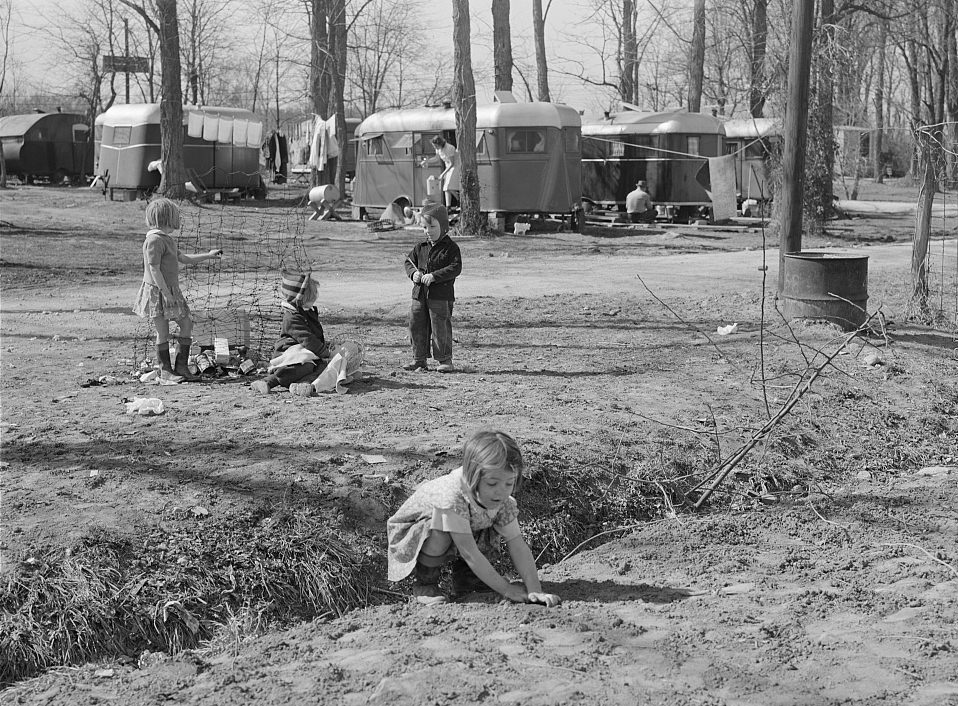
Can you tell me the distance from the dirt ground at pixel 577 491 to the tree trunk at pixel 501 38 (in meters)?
14.9

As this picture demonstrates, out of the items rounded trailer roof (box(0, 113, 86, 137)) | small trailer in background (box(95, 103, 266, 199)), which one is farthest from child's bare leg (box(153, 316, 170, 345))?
rounded trailer roof (box(0, 113, 86, 137))

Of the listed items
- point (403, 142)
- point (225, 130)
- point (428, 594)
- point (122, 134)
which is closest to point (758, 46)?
point (403, 142)

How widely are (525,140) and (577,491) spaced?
16847mm

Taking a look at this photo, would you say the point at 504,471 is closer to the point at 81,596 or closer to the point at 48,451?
the point at 81,596

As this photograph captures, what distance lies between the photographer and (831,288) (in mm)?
10258

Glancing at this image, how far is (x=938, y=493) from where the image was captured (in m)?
6.29

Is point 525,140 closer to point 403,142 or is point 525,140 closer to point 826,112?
point 403,142

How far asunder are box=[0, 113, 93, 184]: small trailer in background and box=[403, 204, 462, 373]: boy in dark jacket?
3112 cm

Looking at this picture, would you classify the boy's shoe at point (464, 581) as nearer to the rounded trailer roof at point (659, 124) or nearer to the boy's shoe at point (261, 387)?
the boy's shoe at point (261, 387)

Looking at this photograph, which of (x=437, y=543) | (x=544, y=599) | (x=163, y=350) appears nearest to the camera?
(x=544, y=599)

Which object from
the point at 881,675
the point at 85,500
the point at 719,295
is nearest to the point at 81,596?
the point at 85,500

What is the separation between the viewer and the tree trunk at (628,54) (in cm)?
4103

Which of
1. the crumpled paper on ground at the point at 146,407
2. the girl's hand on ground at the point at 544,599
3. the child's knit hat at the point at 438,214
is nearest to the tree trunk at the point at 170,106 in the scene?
the child's knit hat at the point at 438,214

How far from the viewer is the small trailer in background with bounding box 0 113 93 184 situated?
35.5 metres
